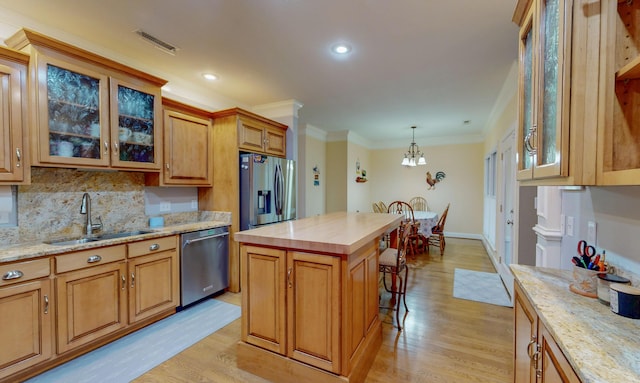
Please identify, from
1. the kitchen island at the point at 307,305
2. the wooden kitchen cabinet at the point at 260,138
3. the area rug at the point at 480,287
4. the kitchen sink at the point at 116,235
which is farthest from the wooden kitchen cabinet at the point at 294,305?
the area rug at the point at 480,287

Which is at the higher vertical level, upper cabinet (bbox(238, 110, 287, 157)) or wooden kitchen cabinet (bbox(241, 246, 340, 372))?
upper cabinet (bbox(238, 110, 287, 157))

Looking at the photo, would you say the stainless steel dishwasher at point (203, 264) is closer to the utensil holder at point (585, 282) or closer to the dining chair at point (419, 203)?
the utensil holder at point (585, 282)

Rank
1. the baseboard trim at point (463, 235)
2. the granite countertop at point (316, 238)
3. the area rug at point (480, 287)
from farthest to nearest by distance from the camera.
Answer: the baseboard trim at point (463, 235) < the area rug at point (480, 287) < the granite countertop at point (316, 238)

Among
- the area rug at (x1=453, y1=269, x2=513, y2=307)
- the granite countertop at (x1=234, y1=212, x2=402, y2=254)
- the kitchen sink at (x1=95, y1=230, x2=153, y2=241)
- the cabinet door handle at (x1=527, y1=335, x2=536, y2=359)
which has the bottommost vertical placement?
the area rug at (x1=453, y1=269, x2=513, y2=307)

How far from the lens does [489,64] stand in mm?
2928

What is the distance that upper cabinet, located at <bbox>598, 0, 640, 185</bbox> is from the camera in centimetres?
93

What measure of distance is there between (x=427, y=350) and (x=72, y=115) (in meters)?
3.52

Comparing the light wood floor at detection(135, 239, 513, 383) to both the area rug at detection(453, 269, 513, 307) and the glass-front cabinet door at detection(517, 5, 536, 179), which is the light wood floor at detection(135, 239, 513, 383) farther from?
the glass-front cabinet door at detection(517, 5, 536, 179)

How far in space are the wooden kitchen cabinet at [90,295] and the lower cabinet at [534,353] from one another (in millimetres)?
2910

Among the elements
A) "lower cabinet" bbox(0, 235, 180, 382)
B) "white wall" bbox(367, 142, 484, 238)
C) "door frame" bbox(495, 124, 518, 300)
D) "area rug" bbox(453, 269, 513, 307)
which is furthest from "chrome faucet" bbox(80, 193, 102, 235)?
"white wall" bbox(367, 142, 484, 238)

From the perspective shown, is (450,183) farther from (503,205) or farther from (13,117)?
(13,117)

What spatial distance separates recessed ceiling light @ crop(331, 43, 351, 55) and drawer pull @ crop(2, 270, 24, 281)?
9.78ft

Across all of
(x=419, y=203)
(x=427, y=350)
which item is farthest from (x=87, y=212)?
(x=419, y=203)

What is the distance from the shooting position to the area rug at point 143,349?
1.94m
